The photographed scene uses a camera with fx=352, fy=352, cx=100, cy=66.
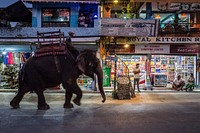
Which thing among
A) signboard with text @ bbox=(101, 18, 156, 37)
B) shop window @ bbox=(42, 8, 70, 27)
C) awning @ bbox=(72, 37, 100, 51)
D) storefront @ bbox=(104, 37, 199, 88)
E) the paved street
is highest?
shop window @ bbox=(42, 8, 70, 27)

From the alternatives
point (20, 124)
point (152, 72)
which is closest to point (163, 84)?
point (152, 72)

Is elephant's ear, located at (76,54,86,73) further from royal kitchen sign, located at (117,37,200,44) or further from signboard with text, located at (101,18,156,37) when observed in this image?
royal kitchen sign, located at (117,37,200,44)

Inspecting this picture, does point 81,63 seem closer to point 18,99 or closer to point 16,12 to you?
point 18,99

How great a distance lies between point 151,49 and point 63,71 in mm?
10780

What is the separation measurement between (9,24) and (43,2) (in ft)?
11.9

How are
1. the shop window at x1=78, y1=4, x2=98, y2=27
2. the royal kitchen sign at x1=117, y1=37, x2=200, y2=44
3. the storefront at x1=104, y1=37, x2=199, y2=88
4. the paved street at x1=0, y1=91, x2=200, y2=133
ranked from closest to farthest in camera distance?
the paved street at x1=0, y1=91, x2=200, y2=133
the royal kitchen sign at x1=117, y1=37, x2=200, y2=44
the storefront at x1=104, y1=37, x2=199, y2=88
the shop window at x1=78, y1=4, x2=98, y2=27

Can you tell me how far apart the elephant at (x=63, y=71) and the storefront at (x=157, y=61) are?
8.49 m

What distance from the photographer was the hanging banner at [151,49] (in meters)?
22.1

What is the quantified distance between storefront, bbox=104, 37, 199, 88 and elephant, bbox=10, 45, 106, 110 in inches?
334

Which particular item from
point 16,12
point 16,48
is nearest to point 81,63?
point 16,48

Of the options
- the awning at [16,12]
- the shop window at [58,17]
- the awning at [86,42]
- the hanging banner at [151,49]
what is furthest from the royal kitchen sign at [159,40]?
the awning at [16,12]

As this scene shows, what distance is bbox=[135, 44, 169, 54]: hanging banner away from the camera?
22.1 meters

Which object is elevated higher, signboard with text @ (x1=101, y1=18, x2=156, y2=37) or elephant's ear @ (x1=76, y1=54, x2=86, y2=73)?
signboard with text @ (x1=101, y1=18, x2=156, y2=37)

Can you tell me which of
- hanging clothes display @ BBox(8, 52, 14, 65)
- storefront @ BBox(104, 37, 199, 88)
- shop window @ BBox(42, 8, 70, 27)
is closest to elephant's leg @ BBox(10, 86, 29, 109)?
storefront @ BBox(104, 37, 199, 88)
